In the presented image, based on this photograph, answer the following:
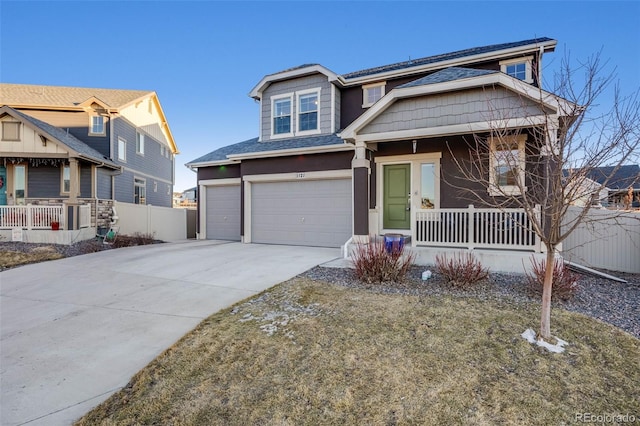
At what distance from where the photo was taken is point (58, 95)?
1730 cm

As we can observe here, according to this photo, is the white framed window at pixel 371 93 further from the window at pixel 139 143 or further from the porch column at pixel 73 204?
the window at pixel 139 143

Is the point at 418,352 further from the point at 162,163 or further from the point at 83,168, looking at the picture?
the point at 162,163

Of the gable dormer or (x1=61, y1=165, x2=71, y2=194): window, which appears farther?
(x1=61, y1=165, x2=71, y2=194): window

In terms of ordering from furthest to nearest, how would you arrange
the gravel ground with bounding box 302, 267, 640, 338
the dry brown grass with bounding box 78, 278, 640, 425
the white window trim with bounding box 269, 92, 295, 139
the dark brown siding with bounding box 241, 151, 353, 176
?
the white window trim with bounding box 269, 92, 295, 139 < the dark brown siding with bounding box 241, 151, 353, 176 < the gravel ground with bounding box 302, 267, 640, 338 < the dry brown grass with bounding box 78, 278, 640, 425

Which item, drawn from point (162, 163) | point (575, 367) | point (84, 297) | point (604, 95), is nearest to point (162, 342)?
point (84, 297)

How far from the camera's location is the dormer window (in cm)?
1201

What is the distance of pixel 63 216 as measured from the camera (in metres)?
11.9

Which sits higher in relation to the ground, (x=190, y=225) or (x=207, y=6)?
(x=207, y=6)

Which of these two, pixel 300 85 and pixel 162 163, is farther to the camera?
pixel 162 163

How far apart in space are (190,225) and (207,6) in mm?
10473

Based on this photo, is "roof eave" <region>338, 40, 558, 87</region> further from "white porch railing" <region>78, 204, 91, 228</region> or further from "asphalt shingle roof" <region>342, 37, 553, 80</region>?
"white porch railing" <region>78, 204, 91, 228</region>

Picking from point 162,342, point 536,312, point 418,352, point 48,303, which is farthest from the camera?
point 48,303

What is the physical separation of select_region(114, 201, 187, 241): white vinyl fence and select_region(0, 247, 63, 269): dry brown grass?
4.46 meters

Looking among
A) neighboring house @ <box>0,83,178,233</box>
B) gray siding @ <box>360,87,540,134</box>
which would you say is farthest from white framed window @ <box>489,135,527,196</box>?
neighboring house @ <box>0,83,178,233</box>
